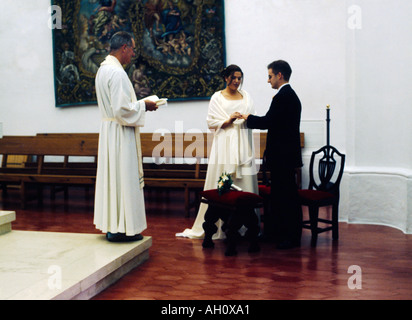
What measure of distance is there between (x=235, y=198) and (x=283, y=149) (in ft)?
2.38

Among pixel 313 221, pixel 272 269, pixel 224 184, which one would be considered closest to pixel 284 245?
pixel 313 221

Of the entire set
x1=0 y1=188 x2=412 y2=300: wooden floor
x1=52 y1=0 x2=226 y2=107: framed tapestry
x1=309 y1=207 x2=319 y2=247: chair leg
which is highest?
x1=52 y1=0 x2=226 y2=107: framed tapestry

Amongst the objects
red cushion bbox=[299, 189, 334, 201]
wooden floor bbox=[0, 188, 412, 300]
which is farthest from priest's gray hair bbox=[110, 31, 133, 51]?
red cushion bbox=[299, 189, 334, 201]

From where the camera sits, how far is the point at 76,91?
9945 millimetres

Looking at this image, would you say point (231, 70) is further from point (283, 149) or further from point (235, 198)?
point (235, 198)

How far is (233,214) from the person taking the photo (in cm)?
481

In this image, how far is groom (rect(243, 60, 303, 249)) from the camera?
16.1 feet

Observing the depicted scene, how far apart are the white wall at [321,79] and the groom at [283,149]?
5.83 ft

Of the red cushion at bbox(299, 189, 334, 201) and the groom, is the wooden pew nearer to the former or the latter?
the groom

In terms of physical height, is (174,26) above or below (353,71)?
above

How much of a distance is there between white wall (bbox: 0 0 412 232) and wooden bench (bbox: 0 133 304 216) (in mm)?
1297
